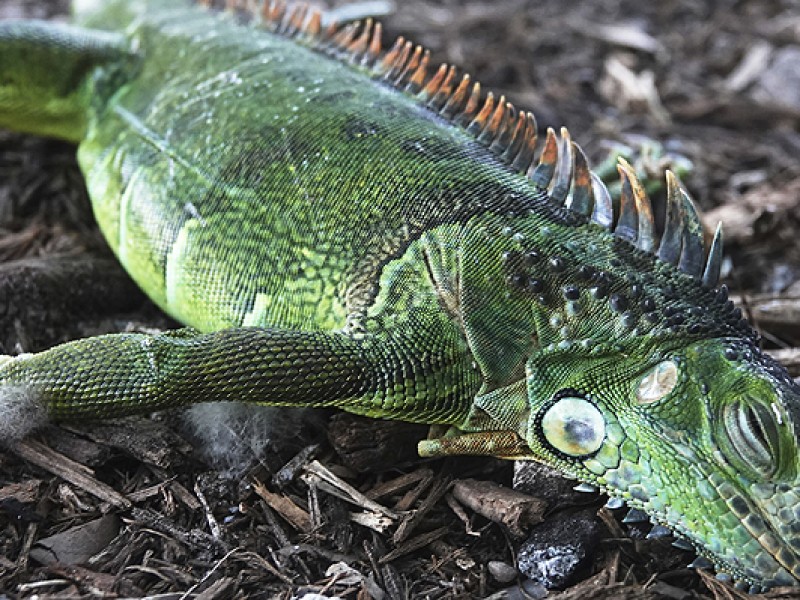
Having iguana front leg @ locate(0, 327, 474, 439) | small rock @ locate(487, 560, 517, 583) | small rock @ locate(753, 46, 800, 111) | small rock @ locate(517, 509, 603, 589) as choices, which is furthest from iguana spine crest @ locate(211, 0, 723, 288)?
small rock @ locate(753, 46, 800, 111)

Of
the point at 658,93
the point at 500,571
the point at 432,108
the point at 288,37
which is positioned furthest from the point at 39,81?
the point at 658,93

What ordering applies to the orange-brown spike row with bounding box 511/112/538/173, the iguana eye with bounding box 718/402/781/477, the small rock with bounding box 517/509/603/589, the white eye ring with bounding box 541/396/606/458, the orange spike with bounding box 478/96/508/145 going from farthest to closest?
the orange spike with bounding box 478/96/508/145
the orange-brown spike row with bounding box 511/112/538/173
the small rock with bounding box 517/509/603/589
the white eye ring with bounding box 541/396/606/458
the iguana eye with bounding box 718/402/781/477

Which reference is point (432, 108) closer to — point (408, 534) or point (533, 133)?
point (533, 133)

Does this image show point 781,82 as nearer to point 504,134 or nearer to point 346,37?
point 346,37

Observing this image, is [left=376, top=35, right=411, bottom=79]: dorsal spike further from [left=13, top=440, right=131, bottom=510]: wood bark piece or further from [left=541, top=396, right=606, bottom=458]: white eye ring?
[left=13, top=440, right=131, bottom=510]: wood bark piece

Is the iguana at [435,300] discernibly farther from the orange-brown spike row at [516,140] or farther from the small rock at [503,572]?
the small rock at [503,572]

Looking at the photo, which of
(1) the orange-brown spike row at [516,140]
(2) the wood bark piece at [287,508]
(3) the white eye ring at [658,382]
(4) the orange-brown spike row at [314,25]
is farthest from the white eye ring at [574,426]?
(4) the orange-brown spike row at [314,25]
